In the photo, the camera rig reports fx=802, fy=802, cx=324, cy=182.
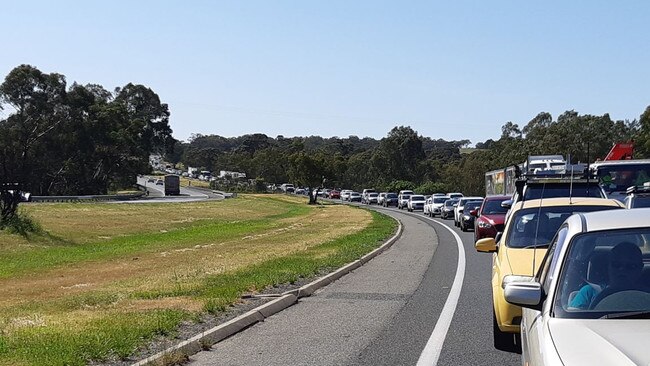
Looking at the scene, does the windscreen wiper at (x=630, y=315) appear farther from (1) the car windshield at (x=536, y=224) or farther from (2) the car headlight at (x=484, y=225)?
(2) the car headlight at (x=484, y=225)

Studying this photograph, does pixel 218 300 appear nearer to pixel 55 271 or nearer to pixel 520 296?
pixel 520 296

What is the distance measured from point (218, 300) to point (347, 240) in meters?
16.2

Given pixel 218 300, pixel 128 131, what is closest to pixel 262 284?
pixel 218 300

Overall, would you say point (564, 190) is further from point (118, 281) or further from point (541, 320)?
point (118, 281)

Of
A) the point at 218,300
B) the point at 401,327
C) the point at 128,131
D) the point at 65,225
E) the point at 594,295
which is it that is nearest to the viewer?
the point at 594,295

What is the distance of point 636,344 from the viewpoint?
13.3ft

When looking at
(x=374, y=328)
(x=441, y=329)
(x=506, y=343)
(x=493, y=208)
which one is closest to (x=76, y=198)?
(x=493, y=208)

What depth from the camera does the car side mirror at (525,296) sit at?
501cm

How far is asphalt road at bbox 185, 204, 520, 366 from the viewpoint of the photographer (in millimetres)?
8469

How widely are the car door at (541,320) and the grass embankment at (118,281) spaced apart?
4508 millimetres

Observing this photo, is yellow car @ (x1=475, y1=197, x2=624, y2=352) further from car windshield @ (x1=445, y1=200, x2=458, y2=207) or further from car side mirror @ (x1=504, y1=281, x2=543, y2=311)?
car windshield @ (x1=445, y1=200, x2=458, y2=207)

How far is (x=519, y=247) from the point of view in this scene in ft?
30.8

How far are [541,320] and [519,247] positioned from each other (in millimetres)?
4573

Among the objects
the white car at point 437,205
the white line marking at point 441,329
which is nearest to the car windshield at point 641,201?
the white line marking at point 441,329
